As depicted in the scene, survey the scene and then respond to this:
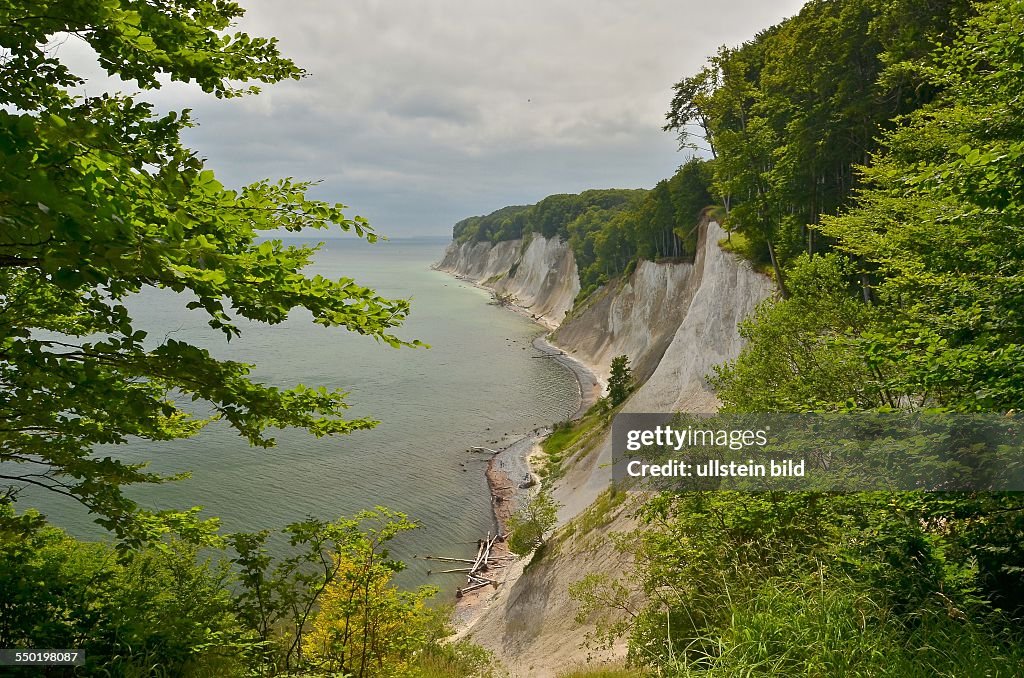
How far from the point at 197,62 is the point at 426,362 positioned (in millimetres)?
59266

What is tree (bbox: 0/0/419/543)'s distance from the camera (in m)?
2.80

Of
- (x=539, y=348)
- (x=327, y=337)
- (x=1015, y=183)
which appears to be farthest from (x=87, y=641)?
(x=327, y=337)

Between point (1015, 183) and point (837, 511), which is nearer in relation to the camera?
point (1015, 183)

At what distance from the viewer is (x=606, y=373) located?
58094 millimetres

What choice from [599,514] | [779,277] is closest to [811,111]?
[779,277]

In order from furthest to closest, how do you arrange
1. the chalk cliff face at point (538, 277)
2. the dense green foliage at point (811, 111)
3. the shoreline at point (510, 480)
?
the chalk cliff face at point (538, 277) → the shoreline at point (510, 480) → the dense green foliage at point (811, 111)

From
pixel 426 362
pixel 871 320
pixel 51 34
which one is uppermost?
pixel 51 34

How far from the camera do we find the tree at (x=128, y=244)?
2797 millimetres

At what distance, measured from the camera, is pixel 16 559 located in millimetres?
5480

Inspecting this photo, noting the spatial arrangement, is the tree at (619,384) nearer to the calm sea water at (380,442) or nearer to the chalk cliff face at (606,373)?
the chalk cliff face at (606,373)

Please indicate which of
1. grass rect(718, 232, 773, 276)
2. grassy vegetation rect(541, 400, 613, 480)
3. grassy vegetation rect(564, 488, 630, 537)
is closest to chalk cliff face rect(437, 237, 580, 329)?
grassy vegetation rect(541, 400, 613, 480)

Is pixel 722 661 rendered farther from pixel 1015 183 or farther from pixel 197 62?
pixel 197 62

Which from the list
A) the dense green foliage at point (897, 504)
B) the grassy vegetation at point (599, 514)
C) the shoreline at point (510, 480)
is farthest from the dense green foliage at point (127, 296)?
the shoreline at point (510, 480)

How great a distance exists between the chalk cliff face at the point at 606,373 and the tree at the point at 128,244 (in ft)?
38.6
